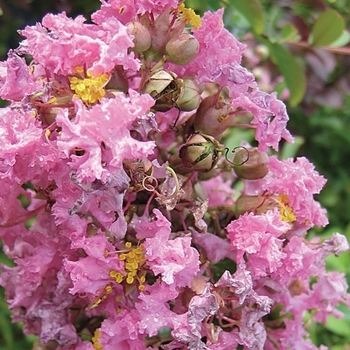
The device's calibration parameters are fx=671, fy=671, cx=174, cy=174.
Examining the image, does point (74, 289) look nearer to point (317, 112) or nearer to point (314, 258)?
point (314, 258)

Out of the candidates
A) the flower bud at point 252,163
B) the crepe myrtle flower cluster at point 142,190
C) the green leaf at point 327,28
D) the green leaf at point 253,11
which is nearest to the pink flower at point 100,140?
the crepe myrtle flower cluster at point 142,190

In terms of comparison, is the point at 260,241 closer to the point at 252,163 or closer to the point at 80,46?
the point at 252,163

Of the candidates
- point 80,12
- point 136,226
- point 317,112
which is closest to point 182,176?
point 136,226

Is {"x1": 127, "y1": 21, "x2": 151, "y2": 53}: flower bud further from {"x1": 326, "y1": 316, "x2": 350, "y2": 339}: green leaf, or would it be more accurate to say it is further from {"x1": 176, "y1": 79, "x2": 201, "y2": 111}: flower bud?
{"x1": 326, "y1": 316, "x2": 350, "y2": 339}: green leaf

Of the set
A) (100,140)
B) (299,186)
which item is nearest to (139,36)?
(100,140)

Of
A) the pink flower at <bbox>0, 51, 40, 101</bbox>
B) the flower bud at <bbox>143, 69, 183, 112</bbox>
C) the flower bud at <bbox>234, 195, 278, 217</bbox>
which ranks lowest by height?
the flower bud at <bbox>234, 195, 278, 217</bbox>

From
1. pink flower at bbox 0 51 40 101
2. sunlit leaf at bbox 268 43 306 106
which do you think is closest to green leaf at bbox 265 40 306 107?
sunlit leaf at bbox 268 43 306 106
